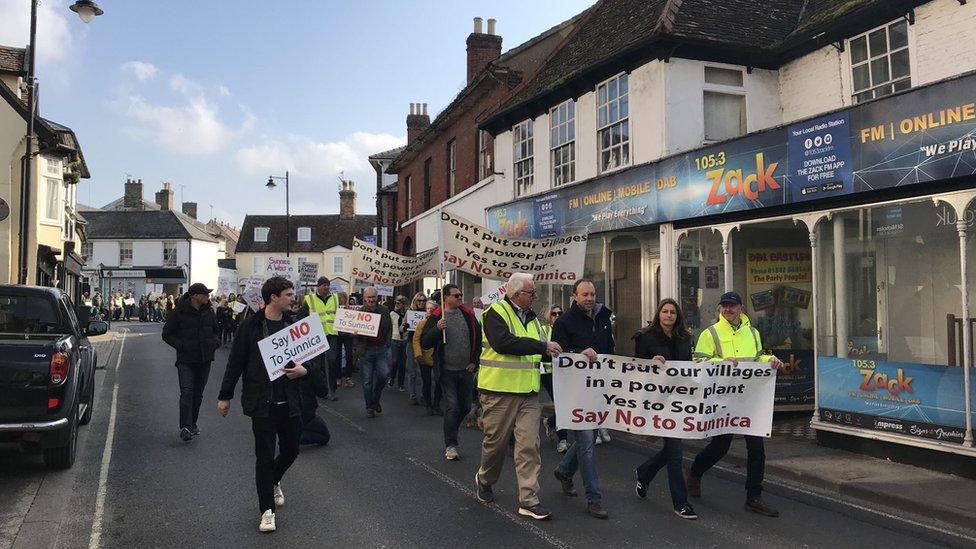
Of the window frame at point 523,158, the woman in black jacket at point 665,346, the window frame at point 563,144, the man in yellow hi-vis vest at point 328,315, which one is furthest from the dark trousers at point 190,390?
the window frame at point 523,158

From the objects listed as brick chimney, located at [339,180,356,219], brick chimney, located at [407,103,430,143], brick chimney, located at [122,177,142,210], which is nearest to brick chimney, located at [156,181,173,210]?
brick chimney, located at [122,177,142,210]

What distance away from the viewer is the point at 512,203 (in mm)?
18453

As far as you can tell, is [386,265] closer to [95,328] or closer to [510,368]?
[95,328]

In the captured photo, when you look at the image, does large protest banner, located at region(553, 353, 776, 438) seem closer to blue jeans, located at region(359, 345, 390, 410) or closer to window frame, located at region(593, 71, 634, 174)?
blue jeans, located at region(359, 345, 390, 410)

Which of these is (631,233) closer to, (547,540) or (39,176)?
(547,540)

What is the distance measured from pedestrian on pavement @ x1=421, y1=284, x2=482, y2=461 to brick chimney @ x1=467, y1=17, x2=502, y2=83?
16814mm

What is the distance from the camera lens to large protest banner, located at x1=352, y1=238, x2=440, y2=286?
15.2m

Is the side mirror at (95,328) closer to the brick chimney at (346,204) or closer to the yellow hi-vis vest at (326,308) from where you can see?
the yellow hi-vis vest at (326,308)

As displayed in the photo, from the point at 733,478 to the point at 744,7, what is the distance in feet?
33.3

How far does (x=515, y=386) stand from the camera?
19.0ft

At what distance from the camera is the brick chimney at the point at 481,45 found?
79.5 ft

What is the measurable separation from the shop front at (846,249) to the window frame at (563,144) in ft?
7.21

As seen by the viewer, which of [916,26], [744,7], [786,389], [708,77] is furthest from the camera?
[744,7]

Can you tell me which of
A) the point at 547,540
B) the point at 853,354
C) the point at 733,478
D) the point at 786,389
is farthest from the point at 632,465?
the point at 786,389
